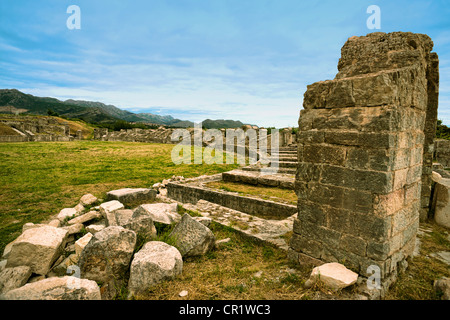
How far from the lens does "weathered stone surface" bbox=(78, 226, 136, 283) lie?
3252 mm

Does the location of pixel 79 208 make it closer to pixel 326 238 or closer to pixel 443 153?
pixel 326 238

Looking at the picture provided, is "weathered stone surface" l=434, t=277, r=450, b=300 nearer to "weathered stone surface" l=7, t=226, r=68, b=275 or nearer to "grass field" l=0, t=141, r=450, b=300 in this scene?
"grass field" l=0, t=141, r=450, b=300

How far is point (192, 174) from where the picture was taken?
1220cm

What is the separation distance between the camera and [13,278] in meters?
3.17

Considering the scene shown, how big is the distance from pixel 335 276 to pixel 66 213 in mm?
6825

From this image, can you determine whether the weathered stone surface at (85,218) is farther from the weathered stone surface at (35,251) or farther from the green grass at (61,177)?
the weathered stone surface at (35,251)

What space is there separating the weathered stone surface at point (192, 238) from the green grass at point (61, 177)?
3886 millimetres

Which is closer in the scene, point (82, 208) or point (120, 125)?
point (82, 208)

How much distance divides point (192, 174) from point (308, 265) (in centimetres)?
918

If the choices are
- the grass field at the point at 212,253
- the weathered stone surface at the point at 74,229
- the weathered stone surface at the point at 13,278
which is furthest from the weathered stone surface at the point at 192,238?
the weathered stone surface at the point at 74,229

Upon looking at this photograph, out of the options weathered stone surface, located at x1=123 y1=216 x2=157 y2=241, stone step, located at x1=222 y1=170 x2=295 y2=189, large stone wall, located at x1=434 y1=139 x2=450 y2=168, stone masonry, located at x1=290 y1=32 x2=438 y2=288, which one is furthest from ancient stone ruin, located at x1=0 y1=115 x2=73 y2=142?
large stone wall, located at x1=434 y1=139 x2=450 y2=168

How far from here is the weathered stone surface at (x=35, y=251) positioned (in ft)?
11.4
